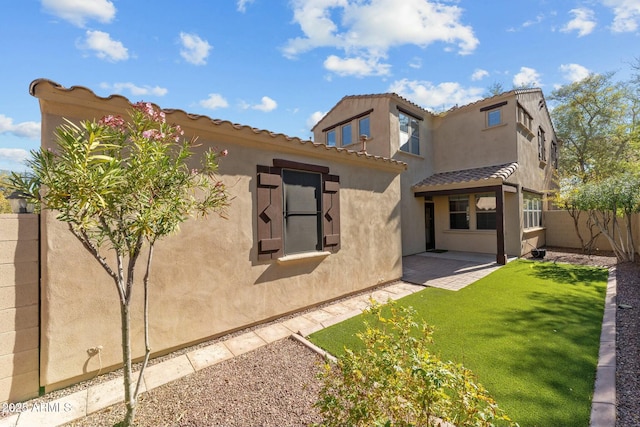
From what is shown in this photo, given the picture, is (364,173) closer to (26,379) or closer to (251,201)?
(251,201)

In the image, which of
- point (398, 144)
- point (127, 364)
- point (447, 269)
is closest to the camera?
point (127, 364)

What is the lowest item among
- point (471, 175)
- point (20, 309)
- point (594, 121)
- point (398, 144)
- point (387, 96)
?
point (20, 309)

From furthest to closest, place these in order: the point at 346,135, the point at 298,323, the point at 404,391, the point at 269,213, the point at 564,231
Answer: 1. the point at 346,135
2. the point at 564,231
3. the point at 298,323
4. the point at 269,213
5. the point at 404,391

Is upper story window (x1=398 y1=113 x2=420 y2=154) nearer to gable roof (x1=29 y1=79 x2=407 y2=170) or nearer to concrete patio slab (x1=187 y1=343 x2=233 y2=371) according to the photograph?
gable roof (x1=29 y1=79 x2=407 y2=170)

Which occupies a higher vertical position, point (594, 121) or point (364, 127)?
point (594, 121)

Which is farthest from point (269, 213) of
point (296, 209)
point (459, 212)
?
point (459, 212)

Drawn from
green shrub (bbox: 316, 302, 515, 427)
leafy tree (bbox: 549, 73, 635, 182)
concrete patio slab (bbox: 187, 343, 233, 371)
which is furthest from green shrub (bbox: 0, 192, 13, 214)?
leafy tree (bbox: 549, 73, 635, 182)

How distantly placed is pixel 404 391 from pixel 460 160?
46.5ft

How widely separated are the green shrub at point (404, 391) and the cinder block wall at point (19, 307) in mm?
3913

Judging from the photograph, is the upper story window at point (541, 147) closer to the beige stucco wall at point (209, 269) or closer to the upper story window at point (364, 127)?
the upper story window at point (364, 127)

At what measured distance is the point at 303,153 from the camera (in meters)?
5.72

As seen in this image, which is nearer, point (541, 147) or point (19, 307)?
point (19, 307)

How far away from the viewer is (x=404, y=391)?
183 cm

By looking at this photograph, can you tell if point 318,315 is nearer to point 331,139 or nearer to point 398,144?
point 398,144
